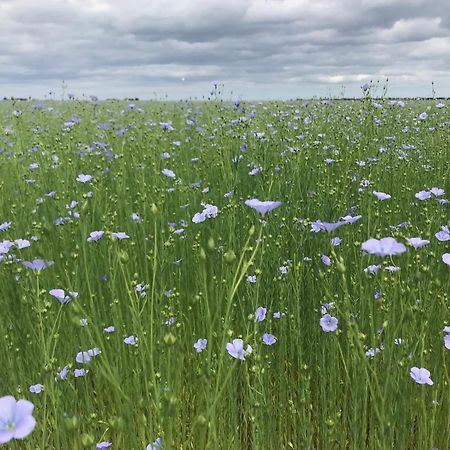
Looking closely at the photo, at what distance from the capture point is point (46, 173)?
4172mm

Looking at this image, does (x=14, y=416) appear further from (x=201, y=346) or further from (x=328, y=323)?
(x=328, y=323)

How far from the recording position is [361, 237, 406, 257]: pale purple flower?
1.15m

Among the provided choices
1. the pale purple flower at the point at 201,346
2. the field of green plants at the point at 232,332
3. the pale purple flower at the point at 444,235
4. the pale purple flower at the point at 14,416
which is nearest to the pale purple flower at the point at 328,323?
the field of green plants at the point at 232,332

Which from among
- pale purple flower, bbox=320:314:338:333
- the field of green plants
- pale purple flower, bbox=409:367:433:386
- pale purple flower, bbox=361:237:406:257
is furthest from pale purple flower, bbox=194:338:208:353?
pale purple flower, bbox=361:237:406:257

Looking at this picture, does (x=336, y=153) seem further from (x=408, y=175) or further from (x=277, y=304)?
(x=277, y=304)

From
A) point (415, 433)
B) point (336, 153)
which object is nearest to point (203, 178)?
point (336, 153)

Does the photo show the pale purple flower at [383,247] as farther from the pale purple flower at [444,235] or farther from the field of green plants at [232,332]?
the pale purple flower at [444,235]

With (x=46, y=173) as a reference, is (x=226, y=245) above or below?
below

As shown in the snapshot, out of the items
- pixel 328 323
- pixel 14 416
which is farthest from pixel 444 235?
pixel 14 416

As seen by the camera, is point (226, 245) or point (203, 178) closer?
point (226, 245)

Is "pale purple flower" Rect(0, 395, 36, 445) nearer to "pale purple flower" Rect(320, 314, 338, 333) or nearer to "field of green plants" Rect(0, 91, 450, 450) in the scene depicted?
"field of green plants" Rect(0, 91, 450, 450)

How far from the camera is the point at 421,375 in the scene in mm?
1487

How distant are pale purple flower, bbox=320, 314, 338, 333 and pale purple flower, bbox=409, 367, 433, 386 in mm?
277

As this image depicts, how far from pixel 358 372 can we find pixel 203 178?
8.51ft
